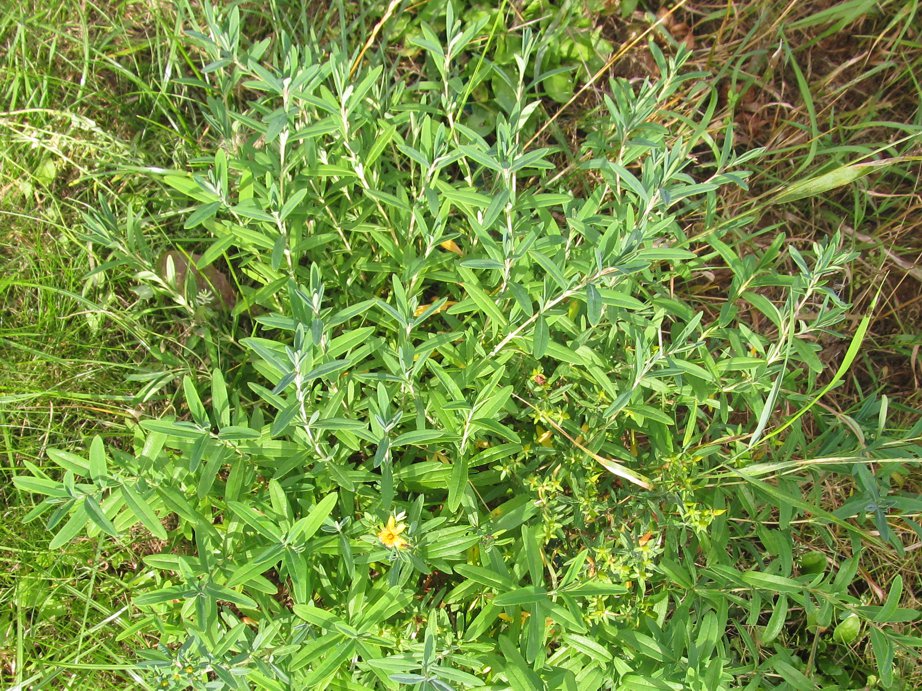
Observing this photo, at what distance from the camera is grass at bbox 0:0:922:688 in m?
→ 3.24

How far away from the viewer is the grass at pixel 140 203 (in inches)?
128

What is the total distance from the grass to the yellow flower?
1.43m

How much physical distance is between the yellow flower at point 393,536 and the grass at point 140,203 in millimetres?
1433

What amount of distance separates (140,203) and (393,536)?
238 cm

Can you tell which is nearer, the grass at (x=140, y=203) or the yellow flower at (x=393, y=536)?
the yellow flower at (x=393, y=536)

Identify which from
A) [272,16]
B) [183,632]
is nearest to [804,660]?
[183,632]

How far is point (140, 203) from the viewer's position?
11.7ft

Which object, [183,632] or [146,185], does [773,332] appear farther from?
[146,185]

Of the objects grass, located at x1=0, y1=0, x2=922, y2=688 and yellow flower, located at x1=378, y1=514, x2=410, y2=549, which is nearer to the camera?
yellow flower, located at x1=378, y1=514, x2=410, y2=549

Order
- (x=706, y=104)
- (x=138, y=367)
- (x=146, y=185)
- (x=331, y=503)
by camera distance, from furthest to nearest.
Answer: (x=706, y=104) → (x=146, y=185) → (x=138, y=367) → (x=331, y=503)

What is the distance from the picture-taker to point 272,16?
3.78 meters

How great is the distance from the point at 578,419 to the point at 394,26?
95.4 inches

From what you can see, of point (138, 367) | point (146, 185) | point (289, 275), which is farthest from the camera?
point (146, 185)

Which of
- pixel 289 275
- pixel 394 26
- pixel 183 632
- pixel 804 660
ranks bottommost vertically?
pixel 804 660
